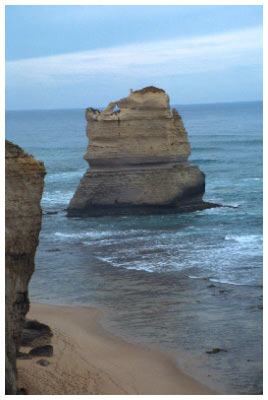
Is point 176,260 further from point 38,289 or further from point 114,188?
point 114,188

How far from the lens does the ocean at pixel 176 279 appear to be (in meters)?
16.0

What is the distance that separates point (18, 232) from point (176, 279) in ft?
38.5

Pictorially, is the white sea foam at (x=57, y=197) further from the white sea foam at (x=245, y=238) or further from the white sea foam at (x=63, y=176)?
the white sea foam at (x=245, y=238)

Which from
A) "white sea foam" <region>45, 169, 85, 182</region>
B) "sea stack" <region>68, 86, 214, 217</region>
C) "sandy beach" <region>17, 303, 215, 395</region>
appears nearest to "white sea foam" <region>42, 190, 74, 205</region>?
"sea stack" <region>68, 86, 214, 217</region>

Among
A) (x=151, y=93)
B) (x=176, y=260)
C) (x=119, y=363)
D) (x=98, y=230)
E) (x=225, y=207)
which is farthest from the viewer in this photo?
(x=225, y=207)

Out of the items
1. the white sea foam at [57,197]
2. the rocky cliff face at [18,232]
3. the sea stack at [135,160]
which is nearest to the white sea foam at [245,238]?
the sea stack at [135,160]

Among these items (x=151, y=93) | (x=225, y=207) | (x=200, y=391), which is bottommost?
(x=200, y=391)

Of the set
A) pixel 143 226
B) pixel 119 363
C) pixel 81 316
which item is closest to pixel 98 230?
pixel 143 226

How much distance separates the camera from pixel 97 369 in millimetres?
14289

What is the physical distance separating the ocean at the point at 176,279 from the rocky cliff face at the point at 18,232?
490 centimetres

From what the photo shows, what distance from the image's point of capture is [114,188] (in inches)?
1363

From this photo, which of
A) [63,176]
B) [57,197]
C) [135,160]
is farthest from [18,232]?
[63,176]

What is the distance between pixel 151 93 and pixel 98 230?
783 centimetres

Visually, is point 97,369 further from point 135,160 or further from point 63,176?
point 63,176
